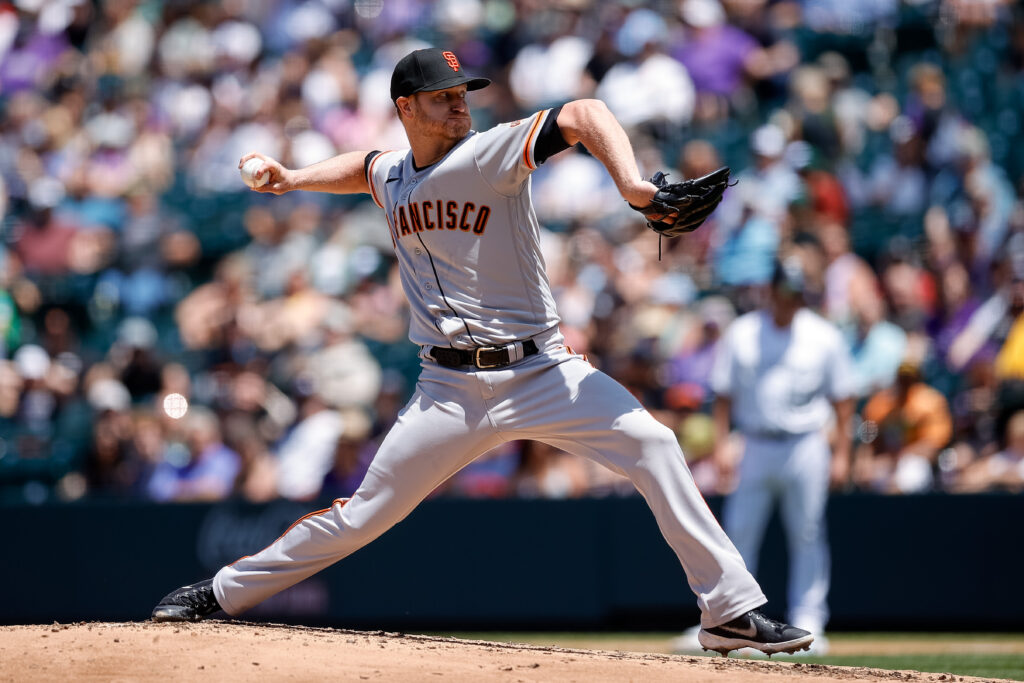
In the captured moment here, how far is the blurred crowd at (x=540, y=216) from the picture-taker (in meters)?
9.88

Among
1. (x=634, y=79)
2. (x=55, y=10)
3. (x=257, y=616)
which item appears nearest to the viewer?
(x=257, y=616)

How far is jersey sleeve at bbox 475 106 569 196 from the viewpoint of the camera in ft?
15.9

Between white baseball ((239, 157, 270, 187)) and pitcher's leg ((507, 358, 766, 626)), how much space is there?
1.41m

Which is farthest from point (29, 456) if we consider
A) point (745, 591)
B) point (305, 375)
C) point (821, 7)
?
point (821, 7)

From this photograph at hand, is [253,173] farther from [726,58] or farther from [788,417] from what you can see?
[726,58]

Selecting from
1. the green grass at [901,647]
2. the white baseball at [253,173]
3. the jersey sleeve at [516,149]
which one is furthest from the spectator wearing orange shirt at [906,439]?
the white baseball at [253,173]

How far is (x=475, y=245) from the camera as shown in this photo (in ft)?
16.7

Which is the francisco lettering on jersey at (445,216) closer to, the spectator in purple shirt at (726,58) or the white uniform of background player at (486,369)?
the white uniform of background player at (486,369)

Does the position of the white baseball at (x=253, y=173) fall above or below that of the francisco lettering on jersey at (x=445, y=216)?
above

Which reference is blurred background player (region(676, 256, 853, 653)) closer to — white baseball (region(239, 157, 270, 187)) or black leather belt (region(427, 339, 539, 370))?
black leather belt (region(427, 339, 539, 370))

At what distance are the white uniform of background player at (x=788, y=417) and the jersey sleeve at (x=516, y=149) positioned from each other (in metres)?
3.72

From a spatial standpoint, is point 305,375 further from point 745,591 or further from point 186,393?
point 745,591

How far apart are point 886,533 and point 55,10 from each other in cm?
1064

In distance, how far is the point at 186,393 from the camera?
424 inches
